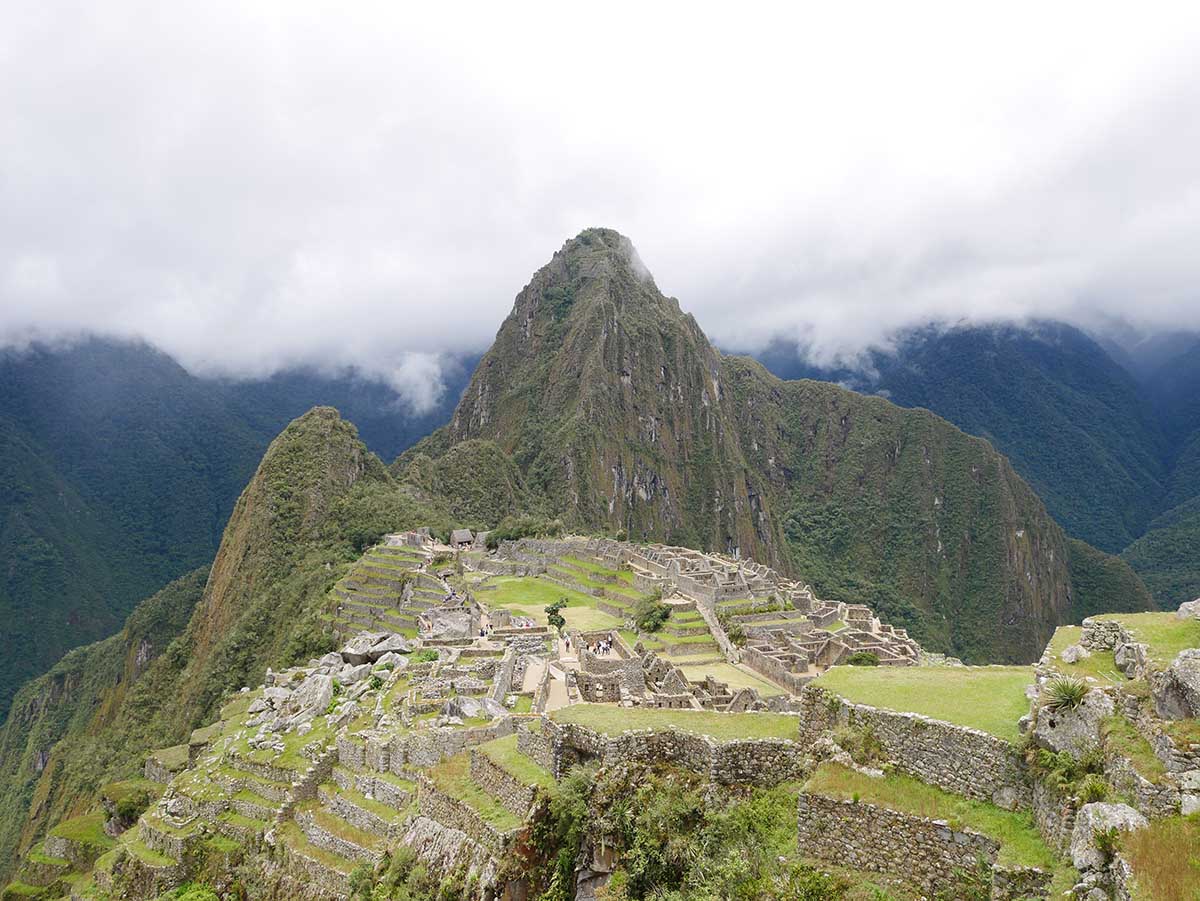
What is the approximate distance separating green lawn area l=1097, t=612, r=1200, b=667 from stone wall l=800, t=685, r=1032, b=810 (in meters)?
1.86

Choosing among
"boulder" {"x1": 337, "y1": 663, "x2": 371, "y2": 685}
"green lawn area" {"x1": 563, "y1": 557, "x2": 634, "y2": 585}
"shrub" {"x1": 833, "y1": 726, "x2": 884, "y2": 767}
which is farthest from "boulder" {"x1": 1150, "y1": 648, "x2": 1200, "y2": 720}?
"green lawn area" {"x1": 563, "y1": 557, "x2": 634, "y2": 585}

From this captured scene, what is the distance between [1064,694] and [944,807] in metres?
1.75

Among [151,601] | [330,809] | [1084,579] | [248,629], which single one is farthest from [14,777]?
[1084,579]

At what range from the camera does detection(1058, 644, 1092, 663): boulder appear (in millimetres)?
9070

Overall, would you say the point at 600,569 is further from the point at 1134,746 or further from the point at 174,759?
the point at 1134,746

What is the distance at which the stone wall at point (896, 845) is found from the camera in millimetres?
7500

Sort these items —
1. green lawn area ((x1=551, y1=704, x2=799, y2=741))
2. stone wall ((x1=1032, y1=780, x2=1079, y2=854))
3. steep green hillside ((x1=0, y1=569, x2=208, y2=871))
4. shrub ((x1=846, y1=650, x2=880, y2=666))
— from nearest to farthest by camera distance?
stone wall ((x1=1032, y1=780, x2=1079, y2=854)) < green lawn area ((x1=551, y1=704, x2=799, y2=741)) < shrub ((x1=846, y1=650, x2=880, y2=666)) < steep green hillside ((x1=0, y1=569, x2=208, y2=871))

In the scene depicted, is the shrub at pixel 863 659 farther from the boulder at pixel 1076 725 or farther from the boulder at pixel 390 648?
the boulder at pixel 1076 725

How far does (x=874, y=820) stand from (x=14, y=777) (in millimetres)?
123193

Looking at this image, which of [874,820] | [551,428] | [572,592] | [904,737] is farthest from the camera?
[551,428]

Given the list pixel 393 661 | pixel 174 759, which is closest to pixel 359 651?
pixel 393 661

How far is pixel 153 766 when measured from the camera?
32.7m

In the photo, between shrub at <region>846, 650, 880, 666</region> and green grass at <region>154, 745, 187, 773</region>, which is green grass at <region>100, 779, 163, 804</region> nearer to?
green grass at <region>154, 745, 187, 773</region>

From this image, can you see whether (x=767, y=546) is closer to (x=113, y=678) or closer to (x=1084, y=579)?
(x=1084, y=579)
